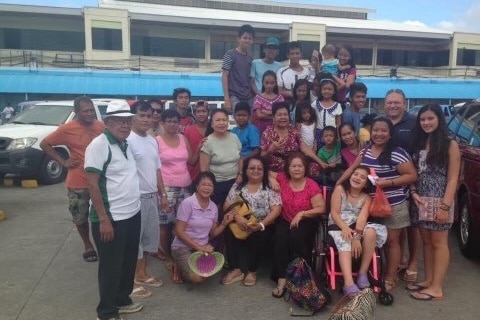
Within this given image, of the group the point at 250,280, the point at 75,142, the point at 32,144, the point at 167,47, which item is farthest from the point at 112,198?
the point at 167,47

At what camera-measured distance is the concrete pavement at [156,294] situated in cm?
395

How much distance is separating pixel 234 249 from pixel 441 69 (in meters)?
37.6

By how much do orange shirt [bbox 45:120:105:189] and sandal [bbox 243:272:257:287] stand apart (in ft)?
7.12

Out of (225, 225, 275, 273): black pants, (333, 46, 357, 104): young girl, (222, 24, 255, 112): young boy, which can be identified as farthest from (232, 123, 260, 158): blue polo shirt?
(333, 46, 357, 104): young girl

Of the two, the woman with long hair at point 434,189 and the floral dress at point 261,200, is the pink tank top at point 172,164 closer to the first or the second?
the floral dress at point 261,200

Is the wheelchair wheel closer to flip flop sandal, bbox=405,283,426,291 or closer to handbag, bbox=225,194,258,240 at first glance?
flip flop sandal, bbox=405,283,426,291

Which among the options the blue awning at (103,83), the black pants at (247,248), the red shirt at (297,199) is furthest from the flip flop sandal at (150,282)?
the blue awning at (103,83)

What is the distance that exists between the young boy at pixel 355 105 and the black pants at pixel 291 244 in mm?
1579

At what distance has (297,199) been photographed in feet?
14.9

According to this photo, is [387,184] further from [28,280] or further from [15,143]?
[15,143]

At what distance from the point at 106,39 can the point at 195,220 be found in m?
27.4

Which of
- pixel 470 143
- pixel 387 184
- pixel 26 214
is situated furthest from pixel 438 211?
→ pixel 26 214

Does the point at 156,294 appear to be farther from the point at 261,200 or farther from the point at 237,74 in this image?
the point at 237,74

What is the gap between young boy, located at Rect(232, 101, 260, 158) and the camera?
5.17 metres
